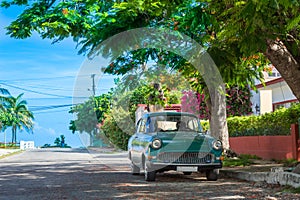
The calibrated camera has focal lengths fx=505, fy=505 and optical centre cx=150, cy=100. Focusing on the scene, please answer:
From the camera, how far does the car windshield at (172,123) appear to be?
1463 centimetres

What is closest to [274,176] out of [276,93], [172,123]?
[172,123]

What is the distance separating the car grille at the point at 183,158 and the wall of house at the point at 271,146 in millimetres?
4826

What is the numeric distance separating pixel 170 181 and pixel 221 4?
4797mm

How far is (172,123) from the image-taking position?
584 inches

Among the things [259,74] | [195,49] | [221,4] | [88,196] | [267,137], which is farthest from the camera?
[267,137]

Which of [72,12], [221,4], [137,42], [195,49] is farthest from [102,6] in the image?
[221,4]

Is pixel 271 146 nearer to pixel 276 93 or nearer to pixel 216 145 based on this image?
pixel 216 145

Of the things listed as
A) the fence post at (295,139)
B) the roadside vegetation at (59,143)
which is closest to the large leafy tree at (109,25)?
the fence post at (295,139)

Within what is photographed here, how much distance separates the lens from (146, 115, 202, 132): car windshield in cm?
1463

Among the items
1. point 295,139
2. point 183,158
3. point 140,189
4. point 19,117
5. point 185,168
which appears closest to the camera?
point 140,189

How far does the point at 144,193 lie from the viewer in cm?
1062

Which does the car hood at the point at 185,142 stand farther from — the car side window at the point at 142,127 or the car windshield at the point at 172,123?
the car side window at the point at 142,127

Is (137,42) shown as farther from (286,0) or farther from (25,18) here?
(286,0)

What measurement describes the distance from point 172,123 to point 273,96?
15053 millimetres
